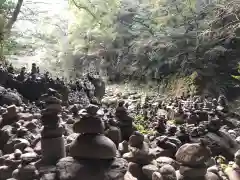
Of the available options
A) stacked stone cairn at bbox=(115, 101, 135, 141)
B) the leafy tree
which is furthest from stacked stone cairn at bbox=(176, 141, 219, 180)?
the leafy tree

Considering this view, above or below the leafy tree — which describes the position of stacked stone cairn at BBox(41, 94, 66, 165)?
below

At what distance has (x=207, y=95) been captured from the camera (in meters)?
7.47

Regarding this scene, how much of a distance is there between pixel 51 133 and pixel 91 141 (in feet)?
1.25

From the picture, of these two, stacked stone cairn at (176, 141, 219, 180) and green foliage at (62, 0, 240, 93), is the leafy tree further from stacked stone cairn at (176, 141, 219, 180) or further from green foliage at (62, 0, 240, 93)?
stacked stone cairn at (176, 141, 219, 180)

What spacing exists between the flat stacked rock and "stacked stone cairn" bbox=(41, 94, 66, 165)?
0.88 ft

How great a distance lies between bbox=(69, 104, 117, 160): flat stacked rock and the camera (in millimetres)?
1579

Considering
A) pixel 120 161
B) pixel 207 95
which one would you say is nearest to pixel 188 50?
pixel 207 95

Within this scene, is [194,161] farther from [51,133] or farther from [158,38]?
[158,38]

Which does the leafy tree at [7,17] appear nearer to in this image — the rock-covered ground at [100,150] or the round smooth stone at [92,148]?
the rock-covered ground at [100,150]

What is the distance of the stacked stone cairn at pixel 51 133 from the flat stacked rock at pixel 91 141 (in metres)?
0.27

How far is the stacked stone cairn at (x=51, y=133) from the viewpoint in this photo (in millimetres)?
1862

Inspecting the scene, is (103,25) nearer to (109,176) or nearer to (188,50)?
(188,50)

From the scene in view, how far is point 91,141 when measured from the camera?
5.22ft

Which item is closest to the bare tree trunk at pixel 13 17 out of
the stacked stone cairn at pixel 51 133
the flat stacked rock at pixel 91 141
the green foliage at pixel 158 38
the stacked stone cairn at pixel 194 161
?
the green foliage at pixel 158 38
